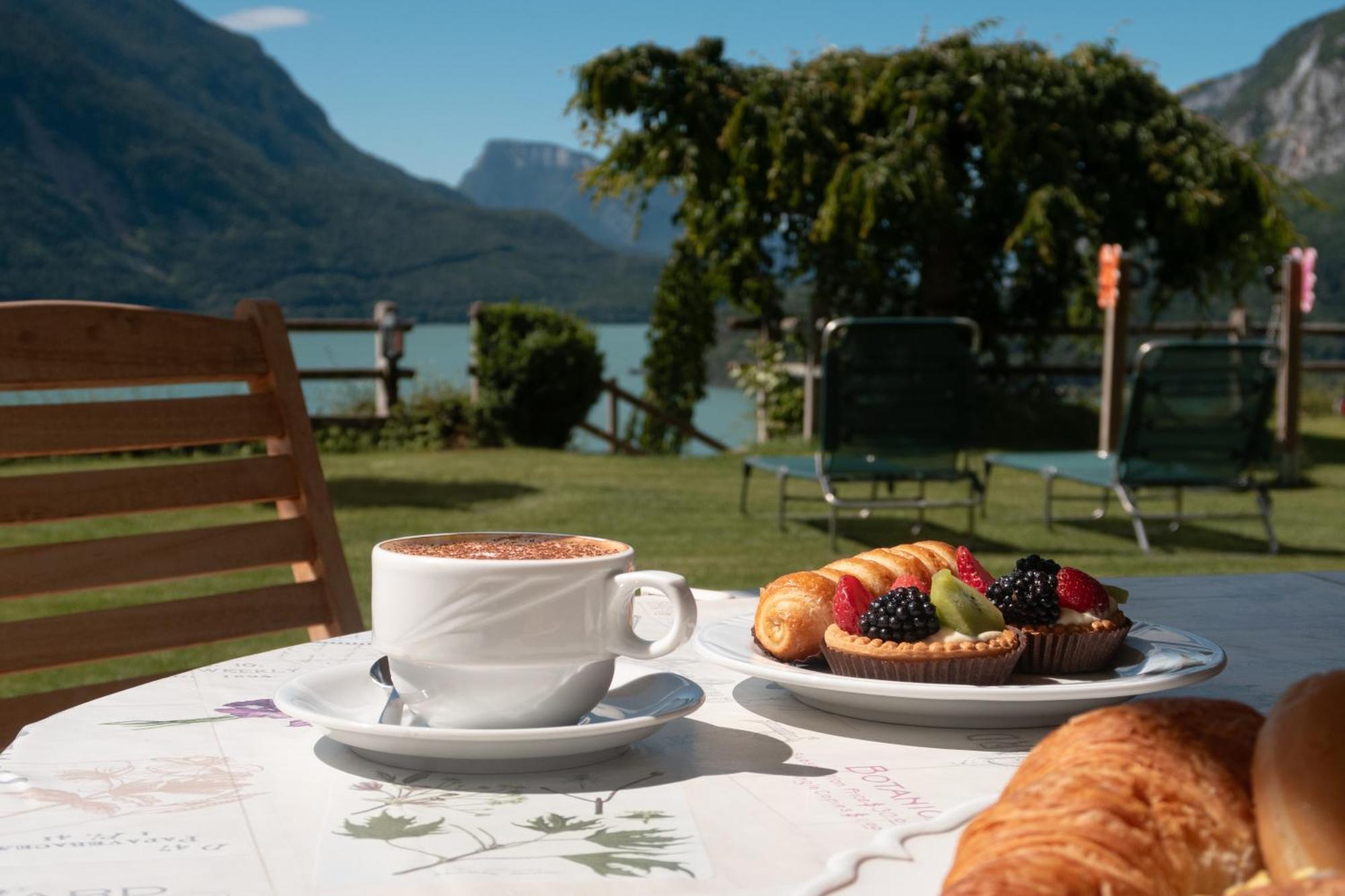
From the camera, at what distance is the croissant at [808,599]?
95cm

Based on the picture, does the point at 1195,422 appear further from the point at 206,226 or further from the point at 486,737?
the point at 206,226

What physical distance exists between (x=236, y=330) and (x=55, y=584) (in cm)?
40

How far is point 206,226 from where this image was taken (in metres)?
65.3

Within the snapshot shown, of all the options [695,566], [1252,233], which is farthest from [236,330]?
[1252,233]

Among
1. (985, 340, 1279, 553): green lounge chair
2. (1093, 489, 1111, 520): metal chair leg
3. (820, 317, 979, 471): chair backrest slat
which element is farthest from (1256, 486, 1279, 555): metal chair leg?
(820, 317, 979, 471): chair backrest slat

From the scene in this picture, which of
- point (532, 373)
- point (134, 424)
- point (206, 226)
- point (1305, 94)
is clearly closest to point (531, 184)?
point (206, 226)

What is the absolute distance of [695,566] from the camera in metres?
5.55

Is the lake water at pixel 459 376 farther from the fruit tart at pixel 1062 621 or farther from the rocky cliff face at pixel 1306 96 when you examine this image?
the rocky cliff face at pixel 1306 96

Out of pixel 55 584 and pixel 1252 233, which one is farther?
pixel 1252 233

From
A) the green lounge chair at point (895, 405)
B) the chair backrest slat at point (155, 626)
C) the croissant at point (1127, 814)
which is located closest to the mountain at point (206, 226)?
the green lounge chair at point (895, 405)

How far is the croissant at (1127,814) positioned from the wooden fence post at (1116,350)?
836 centimetres

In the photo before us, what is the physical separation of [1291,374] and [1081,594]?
9322mm

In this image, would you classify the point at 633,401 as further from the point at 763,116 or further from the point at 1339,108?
the point at 1339,108

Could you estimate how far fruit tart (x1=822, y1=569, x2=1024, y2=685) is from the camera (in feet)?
2.86
